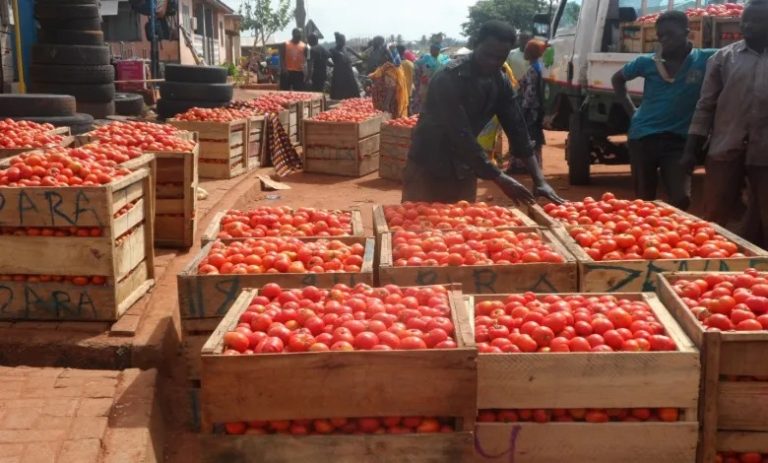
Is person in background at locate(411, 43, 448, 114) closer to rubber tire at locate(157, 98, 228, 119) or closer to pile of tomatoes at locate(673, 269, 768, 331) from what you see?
rubber tire at locate(157, 98, 228, 119)

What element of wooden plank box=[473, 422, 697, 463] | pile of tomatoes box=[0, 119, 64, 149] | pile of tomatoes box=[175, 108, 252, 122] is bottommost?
wooden plank box=[473, 422, 697, 463]

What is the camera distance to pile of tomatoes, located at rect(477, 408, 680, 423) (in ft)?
11.5

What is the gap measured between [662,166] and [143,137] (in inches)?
176

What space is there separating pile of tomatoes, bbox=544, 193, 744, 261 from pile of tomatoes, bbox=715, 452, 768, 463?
1.26 meters

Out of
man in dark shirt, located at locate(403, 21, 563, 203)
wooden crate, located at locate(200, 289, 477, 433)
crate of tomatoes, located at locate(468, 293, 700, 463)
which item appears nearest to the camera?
wooden crate, located at locate(200, 289, 477, 433)

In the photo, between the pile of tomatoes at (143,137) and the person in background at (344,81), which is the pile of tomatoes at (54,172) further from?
the person in background at (344,81)

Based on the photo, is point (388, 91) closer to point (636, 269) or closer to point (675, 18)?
point (675, 18)

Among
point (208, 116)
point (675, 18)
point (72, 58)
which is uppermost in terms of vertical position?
point (675, 18)

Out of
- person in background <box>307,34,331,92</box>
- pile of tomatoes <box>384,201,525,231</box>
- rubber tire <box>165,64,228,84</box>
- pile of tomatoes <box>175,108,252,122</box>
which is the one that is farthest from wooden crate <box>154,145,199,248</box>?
person in background <box>307,34,331,92</box>

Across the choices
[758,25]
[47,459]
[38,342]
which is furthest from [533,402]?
[758,25]

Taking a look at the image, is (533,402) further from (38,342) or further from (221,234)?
(38,342)

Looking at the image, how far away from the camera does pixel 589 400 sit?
348 cm

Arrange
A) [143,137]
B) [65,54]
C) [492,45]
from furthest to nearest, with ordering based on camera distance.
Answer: [65,54] → [143,137] → [492,45]

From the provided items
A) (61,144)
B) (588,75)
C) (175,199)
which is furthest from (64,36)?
(588,75)
